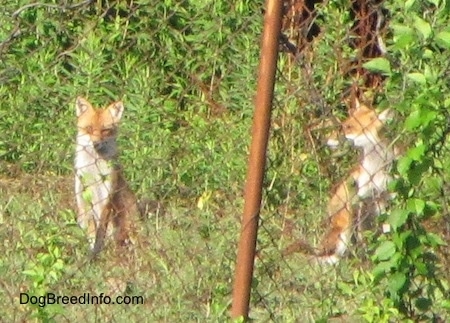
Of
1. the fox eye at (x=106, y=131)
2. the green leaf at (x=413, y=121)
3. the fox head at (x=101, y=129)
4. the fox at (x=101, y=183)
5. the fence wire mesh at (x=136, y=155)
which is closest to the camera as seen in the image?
the green leaf at (x=413, y=121)

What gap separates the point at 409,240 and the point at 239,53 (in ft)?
8.35

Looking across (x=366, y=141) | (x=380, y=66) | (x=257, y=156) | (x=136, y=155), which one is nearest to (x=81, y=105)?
(x=136, y=155)

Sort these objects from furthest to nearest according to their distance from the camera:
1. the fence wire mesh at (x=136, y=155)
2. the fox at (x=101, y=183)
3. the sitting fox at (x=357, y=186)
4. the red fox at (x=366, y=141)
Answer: the red fox at (x=366, y=141)
the fox at (x=101, y=183)
the sitting fox at (x=357, y=186)
the fence wire mesh at (x=136, y=155)

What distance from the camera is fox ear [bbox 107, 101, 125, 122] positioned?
6.88 metres

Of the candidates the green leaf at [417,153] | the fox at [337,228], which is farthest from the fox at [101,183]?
the green leaf at [417,153]

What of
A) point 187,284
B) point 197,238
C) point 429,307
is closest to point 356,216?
point 197,238

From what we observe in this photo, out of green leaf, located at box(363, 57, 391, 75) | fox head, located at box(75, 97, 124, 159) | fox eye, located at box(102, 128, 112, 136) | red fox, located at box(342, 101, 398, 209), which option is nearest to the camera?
green leaf, located at box(363, 57, 391, 75)

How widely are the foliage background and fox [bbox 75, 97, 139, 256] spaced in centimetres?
12

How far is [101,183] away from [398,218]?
225cm

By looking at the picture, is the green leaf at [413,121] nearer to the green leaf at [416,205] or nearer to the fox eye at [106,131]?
the green leaf at [416,205]

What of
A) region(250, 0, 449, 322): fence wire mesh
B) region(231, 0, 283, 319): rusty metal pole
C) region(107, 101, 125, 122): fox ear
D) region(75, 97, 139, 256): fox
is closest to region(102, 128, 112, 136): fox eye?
region(75, 97, 139, 256): fox

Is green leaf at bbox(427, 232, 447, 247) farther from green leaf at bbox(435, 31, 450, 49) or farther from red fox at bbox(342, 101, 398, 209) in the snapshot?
red fox at bbox(342, 101, 398, 209)

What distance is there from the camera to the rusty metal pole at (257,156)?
397 centimetres

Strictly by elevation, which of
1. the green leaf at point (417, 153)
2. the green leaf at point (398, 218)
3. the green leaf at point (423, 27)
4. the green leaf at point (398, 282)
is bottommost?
the green leaf at point (398, 282)
